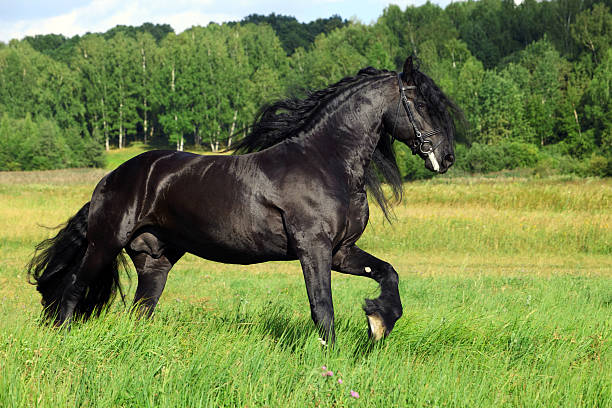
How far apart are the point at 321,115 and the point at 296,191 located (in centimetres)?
73


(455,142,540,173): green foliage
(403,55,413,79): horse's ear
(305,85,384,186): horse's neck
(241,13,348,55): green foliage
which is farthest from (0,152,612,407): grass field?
(241,13,348,55): green foliage

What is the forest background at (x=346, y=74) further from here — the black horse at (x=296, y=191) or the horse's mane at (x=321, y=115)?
the black horse at (x=296, y=191)

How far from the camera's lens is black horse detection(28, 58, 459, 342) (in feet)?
15.0

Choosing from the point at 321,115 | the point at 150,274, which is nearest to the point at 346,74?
the point at 150,274

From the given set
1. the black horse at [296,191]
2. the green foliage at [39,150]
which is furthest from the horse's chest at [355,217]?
the green foliage at [39,150]

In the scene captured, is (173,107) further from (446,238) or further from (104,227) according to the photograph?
(104,227)

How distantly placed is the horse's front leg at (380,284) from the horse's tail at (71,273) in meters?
2.21

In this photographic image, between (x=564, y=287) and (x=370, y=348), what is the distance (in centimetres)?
601

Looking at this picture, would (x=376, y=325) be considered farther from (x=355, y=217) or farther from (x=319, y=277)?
(x=355, y=217)

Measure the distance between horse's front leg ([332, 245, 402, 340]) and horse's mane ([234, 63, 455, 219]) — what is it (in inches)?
20.7

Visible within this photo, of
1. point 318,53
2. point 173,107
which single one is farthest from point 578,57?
point 173,107

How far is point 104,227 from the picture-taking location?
17.5 feet

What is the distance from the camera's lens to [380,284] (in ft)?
15.4

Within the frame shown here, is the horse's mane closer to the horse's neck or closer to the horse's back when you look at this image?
the horse's neck
